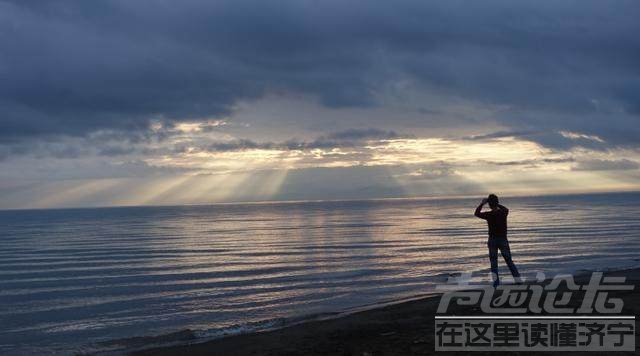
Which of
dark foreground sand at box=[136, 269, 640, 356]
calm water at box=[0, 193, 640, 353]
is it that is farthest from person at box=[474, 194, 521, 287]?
calm water at box=[0, 193, 640, 353]

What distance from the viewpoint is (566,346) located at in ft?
36.7

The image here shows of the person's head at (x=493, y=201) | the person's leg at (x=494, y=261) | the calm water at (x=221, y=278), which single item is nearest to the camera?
the person's head at (x=493, y=201)

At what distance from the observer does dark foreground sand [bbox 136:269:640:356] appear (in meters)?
12.3

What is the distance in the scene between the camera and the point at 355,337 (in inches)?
533

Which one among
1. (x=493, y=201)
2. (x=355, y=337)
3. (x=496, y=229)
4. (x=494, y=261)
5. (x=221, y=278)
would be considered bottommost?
(x=221, y=278)

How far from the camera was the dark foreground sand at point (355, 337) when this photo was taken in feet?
40.4

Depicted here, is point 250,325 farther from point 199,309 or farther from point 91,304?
point 91,304

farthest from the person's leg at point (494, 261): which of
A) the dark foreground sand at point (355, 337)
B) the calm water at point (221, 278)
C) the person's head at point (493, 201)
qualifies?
the calm water at point (221, 278)

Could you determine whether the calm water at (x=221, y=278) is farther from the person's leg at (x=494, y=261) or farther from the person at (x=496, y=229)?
the person at (x=496, y=229)

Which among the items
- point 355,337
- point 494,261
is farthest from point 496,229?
point 355,337

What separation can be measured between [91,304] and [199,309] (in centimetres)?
481

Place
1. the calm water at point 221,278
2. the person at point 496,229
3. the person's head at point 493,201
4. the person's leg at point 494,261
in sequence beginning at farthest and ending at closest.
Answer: the calm water at point 221,278 < the person's leg at point 494,261 < the person at point 496,229 < the person's head at point 493,201

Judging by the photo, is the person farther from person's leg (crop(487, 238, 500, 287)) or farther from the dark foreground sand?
the dark foreground sand

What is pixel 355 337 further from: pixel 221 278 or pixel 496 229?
pixel 221 278
